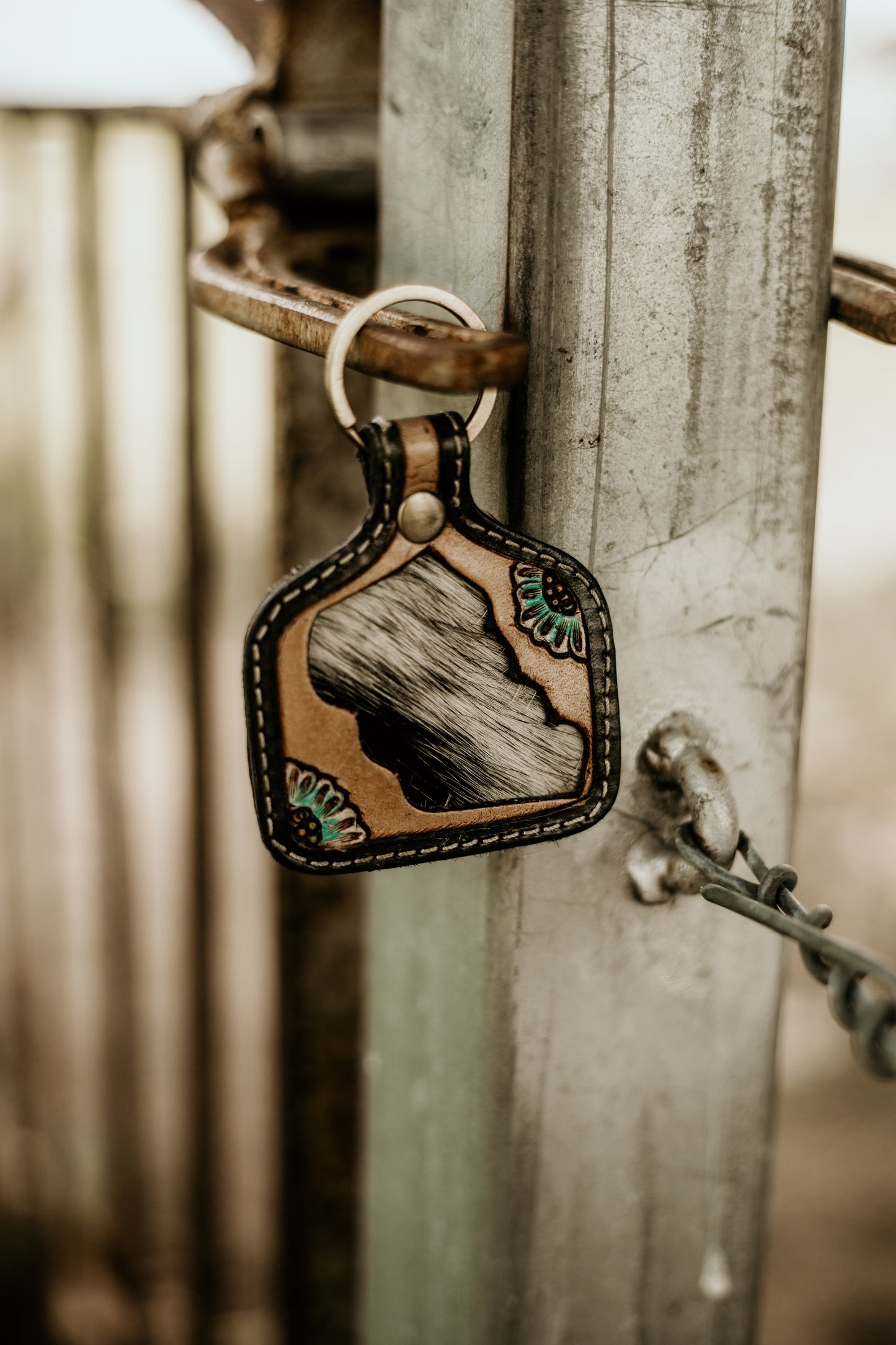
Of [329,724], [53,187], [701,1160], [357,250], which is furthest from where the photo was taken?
[53,187]

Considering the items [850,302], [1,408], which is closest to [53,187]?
A: [1,408]

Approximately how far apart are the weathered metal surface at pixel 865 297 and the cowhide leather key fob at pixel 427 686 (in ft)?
0.59

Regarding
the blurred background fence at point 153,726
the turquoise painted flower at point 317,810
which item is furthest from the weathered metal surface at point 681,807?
the blurred background fence at point 153,726

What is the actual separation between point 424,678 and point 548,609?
0.06m

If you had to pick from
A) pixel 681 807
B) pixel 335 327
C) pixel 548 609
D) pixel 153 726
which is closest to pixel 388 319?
pixel 335 327

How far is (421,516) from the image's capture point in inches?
16.5

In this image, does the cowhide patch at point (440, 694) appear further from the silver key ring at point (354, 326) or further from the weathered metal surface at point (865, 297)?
the weathered metal surface at point (865, 297)

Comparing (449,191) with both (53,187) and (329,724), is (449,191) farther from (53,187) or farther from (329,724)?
(53,187)

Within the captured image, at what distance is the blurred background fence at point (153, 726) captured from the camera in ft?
3.85

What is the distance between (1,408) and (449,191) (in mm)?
855

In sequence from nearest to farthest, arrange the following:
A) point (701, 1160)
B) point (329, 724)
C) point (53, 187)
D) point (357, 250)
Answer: point (329, 724) < point (701, 1160) < point (357, 250) < point (53, 187)

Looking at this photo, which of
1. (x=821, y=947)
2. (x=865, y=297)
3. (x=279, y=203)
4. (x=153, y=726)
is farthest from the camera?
(x=153, y=726)

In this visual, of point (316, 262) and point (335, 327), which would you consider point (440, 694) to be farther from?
point (316, 262)

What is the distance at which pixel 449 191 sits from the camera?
497mm
